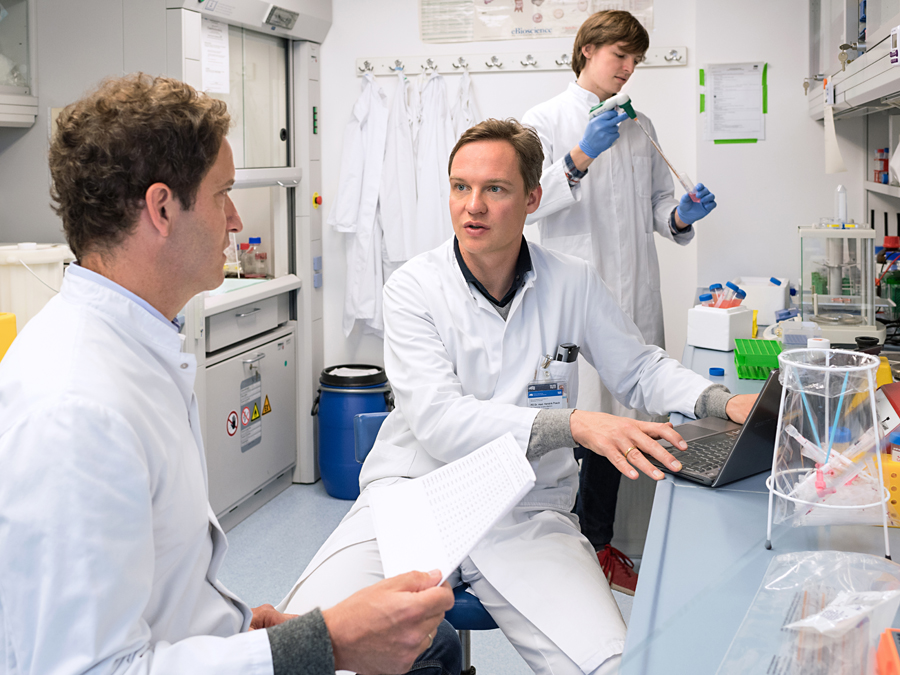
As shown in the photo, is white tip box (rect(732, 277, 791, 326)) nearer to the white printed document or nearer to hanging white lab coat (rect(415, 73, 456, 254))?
hanging white lab coat (rect(415, 73, 456, 254))

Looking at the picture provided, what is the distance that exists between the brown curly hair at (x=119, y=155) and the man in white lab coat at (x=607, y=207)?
70.8 inches

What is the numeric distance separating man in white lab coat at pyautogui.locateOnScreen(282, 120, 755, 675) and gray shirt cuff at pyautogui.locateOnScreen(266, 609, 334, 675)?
Answer: 484mm

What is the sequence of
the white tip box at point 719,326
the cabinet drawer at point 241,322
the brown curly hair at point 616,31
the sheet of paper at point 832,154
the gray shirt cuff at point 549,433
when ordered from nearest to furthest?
the gray shirt cuff at point 549,433 → the sheet of paper at point 832,154 → the white tip box at point 719,326 → the brown curly hair at point 616,31 → the cabinet drawer at point 241,322

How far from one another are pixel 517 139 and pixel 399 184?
1.86 metres

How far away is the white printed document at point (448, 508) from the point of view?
0.99 metres

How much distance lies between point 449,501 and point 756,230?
273 cm

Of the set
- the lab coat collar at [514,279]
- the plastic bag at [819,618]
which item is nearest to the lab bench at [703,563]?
the plastic bag at [819,618]

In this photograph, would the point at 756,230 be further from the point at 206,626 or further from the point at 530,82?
the point at 206,626

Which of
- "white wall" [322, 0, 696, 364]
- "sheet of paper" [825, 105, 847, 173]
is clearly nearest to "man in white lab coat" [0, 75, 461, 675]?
"sheet of paper" [825, 105, 847, 173]

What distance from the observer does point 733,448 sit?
134 centimetres

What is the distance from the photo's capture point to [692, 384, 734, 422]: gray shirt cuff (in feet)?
5.41

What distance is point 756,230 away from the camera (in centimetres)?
343

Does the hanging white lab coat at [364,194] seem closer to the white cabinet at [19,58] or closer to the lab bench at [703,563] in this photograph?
the white cabinet at [19,58]

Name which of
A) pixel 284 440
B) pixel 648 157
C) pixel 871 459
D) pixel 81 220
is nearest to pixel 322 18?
pixel 648 157
